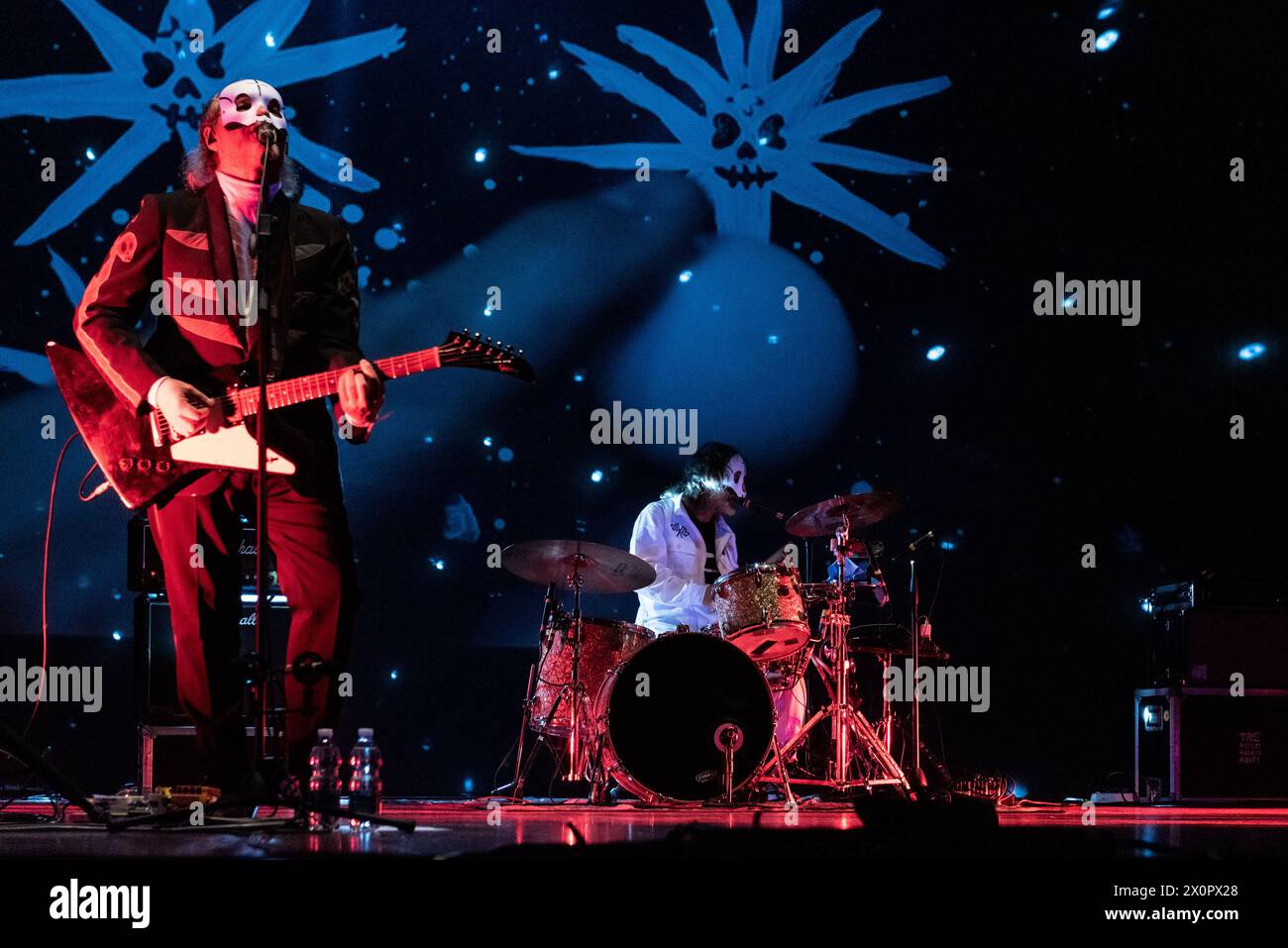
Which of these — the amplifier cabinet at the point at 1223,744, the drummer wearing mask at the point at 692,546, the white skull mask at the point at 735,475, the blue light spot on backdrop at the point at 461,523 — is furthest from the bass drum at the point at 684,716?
the amplifier cabinet at the point at 1223,744

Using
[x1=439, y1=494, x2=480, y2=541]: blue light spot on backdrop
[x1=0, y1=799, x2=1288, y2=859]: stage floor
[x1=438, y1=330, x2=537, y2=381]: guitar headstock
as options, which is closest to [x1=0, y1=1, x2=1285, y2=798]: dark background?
[x1=439, y1=494, x2=480, y2=541]: blue light spot on backdrop

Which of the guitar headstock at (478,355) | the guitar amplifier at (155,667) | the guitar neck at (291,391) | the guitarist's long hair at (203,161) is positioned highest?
the guitarist's long hair at (203,161)

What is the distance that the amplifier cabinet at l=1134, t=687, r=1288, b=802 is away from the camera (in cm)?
652

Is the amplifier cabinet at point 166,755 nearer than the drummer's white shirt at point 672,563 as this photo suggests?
Yes

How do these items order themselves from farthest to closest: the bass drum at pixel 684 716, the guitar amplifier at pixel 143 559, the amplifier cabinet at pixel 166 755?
1. the bass drum at pixel 684 716
2. the amplifier cabinet at pixel 166 755
3. the guitar amplifier at pixel 143 559

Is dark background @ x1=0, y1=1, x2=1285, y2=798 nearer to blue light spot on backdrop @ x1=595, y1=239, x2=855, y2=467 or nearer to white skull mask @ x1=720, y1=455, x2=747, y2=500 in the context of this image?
blue light spot on backdrop @ x1=595, y1=239, x2=855, y2=467

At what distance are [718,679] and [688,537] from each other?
4.12 ft

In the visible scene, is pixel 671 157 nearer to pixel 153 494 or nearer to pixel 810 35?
pixel 810 35

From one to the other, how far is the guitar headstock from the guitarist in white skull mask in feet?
0.95

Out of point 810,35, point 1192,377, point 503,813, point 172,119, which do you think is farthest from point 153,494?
point 1192,377

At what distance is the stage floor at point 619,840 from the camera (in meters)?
2.44

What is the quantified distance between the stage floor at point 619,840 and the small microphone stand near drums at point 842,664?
1926mm

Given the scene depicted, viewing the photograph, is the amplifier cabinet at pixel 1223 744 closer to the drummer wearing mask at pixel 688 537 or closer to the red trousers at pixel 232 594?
the drummer wearing mask at pixel 688 537

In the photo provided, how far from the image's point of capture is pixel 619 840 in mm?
2609
